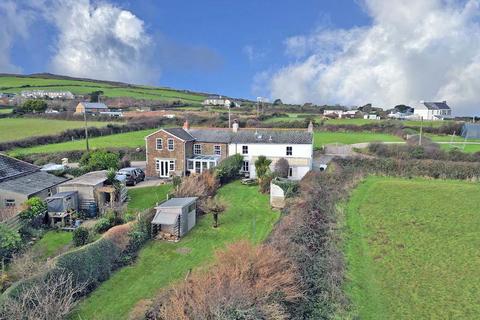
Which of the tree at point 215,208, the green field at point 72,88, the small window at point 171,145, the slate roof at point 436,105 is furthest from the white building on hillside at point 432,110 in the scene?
the tree at point 215,208

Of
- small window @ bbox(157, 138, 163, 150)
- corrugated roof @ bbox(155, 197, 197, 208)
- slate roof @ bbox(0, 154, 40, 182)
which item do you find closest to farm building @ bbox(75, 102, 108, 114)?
small window @ bbox(157, 138, 163, 150)

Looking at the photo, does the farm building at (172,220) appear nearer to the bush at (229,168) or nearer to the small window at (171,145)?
the bush at (229,168)

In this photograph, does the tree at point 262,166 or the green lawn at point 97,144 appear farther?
the green lawn at point 97,144

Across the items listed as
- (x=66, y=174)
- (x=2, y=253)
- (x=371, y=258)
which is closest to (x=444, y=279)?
(x=371, y=258)

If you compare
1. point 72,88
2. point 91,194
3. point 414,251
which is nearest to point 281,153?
point 91,194

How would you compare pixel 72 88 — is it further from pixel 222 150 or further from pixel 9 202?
pixel 9 202
